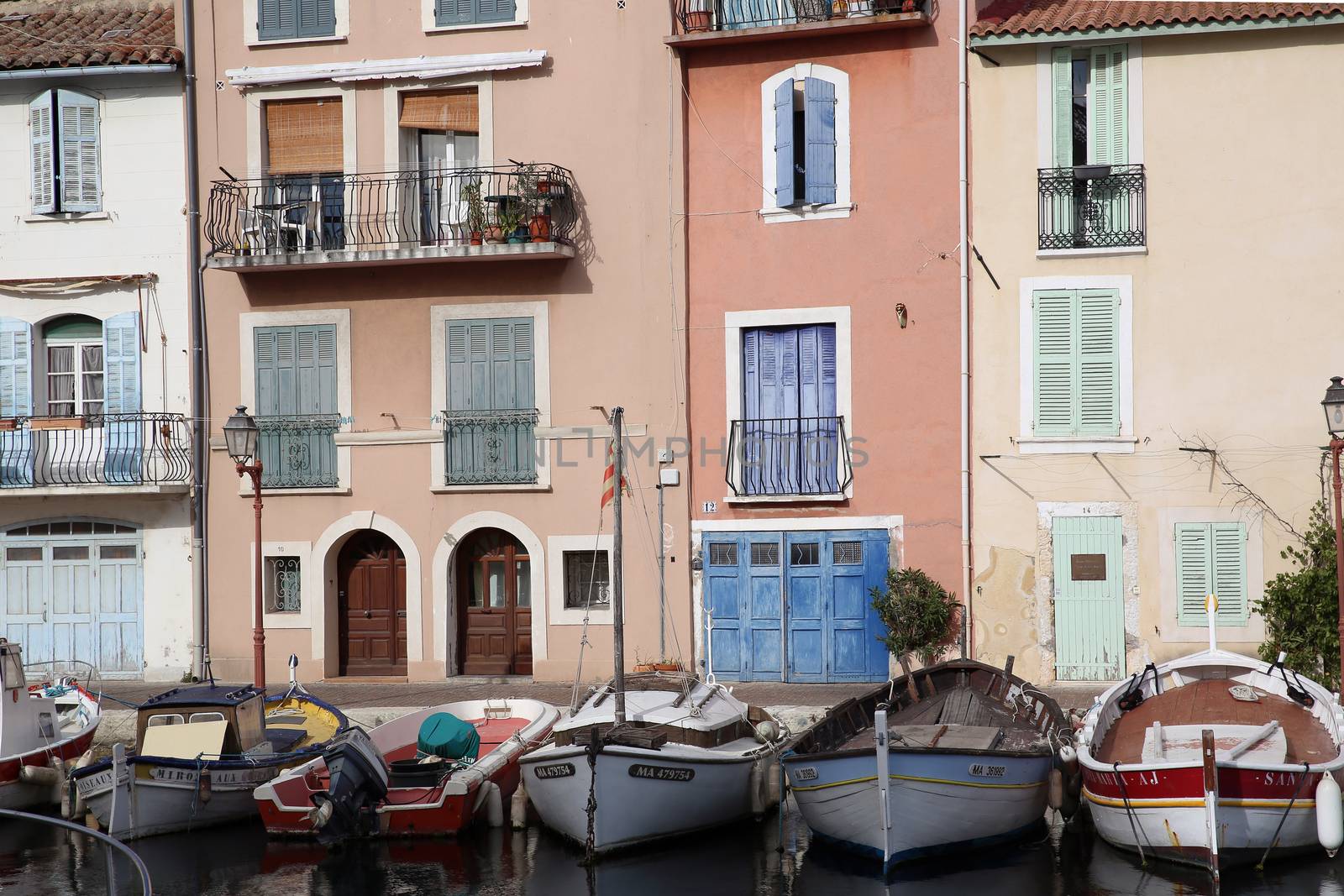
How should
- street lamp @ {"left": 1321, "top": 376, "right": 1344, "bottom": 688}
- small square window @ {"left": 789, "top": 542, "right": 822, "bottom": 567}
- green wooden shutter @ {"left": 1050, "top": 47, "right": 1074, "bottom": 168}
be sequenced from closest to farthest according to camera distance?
street lamp @ {"left": 1321, "top": 376, "right": 1344, "bottom": 688}
green wooden shutter @ {"left": 1050, "top": 47, "right": 1074, "bottom": 168}
small square window @ {"left": 789, "top": 542, "right": 822, "bottom": 567}

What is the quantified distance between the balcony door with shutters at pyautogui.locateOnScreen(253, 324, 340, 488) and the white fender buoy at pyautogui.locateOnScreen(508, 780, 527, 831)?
A: 7.83m

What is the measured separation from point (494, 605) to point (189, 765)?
7141mm

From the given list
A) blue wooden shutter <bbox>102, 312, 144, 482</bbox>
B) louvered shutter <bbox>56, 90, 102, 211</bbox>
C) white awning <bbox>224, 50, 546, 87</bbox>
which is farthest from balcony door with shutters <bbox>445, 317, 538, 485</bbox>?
louvered shutter <bbox>56, 90, 102, 211</bbox>

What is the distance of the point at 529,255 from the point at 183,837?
9263mm

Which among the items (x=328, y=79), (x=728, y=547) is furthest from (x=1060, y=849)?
(x=328, y=79)

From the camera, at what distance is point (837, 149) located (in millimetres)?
20797

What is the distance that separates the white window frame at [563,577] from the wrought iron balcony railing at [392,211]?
168 inches

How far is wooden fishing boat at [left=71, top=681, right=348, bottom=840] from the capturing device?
15.1 meters

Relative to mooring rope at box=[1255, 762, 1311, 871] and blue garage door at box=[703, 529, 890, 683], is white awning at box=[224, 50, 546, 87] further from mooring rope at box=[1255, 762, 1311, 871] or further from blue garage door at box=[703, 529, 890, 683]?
mooring rope at box=[1255, 762, 1311, 871]

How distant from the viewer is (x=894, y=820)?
1344 cm

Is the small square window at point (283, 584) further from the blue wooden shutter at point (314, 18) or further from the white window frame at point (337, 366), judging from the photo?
the blue wooden shutter at point (314, 18)

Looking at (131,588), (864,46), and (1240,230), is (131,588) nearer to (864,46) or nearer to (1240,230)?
(864,46)

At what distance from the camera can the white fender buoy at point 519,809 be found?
1559 cm

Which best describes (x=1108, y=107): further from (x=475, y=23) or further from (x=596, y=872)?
(x=596, y=872)
